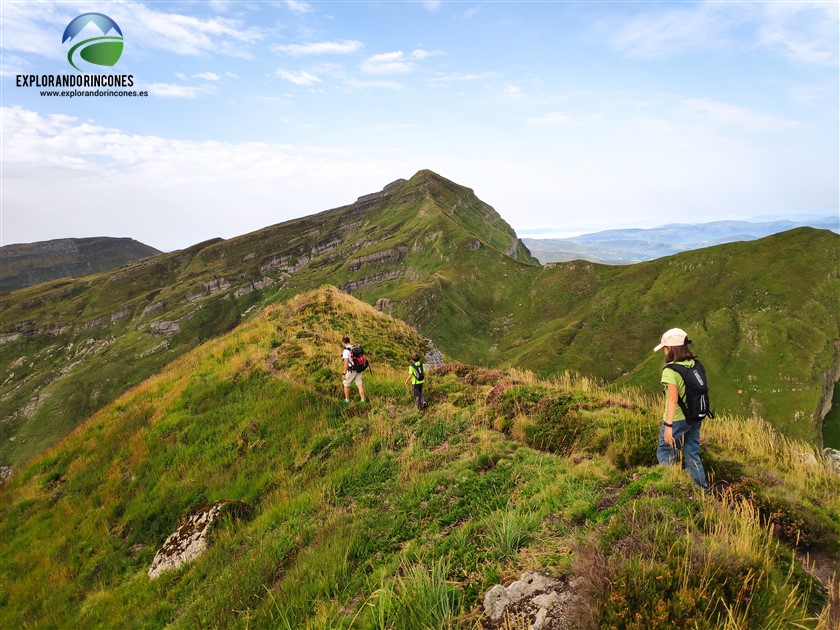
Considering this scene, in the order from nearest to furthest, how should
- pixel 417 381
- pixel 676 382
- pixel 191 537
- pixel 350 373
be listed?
pixel 676 382, pixel 191 537, pixel 417 381, pixel 350 373

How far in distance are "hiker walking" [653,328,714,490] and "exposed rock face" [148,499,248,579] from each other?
9856 millimetres

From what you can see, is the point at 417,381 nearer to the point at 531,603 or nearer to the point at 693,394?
the point at 693,394

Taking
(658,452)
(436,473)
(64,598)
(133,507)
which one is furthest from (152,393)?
(658,452)

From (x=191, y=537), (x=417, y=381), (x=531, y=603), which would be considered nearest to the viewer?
(x=531, y=603)

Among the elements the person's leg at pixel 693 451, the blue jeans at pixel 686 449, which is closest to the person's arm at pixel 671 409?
the blue jeans at pixel 686 449

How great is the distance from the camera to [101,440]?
53.3ft

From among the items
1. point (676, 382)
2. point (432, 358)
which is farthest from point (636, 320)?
point (676, 382)

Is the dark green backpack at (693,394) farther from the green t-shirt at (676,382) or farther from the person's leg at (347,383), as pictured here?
the person's leg at (347,383)

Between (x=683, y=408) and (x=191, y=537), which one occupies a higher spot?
(x=683, y=408)

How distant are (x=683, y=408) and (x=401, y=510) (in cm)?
569

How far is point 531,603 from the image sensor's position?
14.5ft

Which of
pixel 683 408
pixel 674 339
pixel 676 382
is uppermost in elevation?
pixel 674 339

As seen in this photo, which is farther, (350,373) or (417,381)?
(350,373)

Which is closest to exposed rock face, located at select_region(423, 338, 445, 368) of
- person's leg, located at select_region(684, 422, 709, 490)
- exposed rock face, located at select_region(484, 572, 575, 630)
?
person's leg, located at select_region(684, 422, 709, 490)
